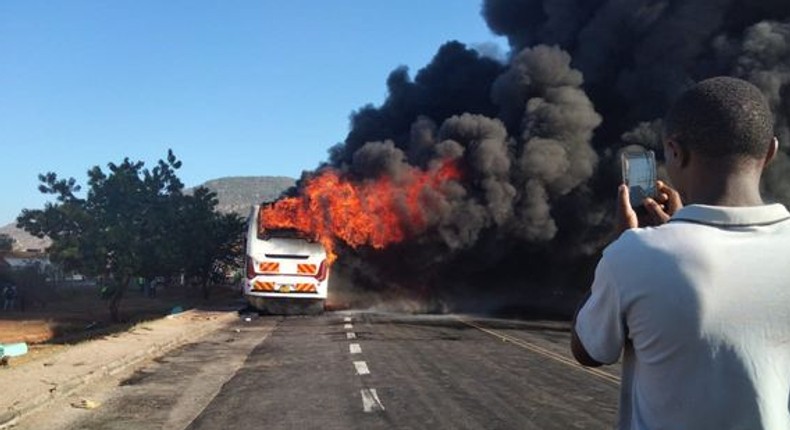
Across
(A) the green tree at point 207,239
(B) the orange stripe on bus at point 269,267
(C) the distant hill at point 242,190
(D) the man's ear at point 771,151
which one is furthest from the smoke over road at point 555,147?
(C) the distant hill at point 242,190

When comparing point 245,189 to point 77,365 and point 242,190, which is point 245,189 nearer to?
point 242,190

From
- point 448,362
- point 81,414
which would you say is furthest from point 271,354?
point 81,414

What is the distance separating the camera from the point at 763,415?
74.2 inches

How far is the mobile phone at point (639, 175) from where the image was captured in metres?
2.46

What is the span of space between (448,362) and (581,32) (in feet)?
82.8

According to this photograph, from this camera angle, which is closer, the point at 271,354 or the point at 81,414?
the point at 81,414

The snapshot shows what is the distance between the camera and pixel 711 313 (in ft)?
6.23

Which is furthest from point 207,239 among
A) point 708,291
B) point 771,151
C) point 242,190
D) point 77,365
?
point 242,190

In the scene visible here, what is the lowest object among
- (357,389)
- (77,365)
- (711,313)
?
(77,365)

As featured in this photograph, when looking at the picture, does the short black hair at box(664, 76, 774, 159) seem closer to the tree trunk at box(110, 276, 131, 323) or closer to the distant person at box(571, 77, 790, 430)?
the distant person at box(571, 77, 790, 430)

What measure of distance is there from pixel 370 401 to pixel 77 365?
205 inches

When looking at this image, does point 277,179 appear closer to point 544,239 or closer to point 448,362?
point 544,239

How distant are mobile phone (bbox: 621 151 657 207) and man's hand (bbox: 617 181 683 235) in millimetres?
24

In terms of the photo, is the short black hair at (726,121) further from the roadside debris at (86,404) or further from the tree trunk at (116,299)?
the tree trunk at (116,299)
